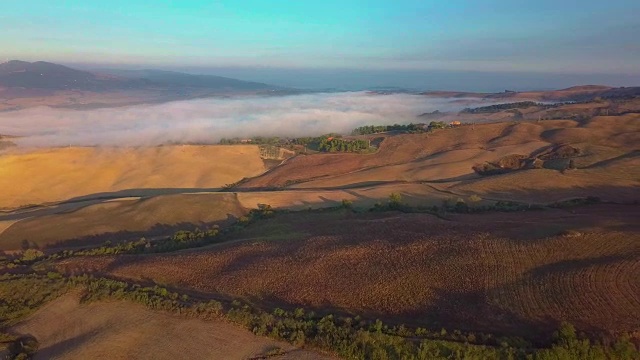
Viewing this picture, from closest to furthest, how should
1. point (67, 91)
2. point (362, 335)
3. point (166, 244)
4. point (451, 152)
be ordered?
point (362, 335)
point (166, 244)
point (451, 152)
point (67, 91)

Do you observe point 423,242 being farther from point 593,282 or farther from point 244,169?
point 244,169

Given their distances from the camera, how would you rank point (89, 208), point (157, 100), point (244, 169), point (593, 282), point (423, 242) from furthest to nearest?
point (157, 100) → point (244, 169) → point (89, 208) → point (423, 242) → point (593, 282)

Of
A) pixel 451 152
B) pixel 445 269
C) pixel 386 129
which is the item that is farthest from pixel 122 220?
pixel 386 129

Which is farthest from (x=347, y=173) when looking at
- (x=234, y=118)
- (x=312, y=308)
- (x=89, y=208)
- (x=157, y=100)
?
(x=157, y=100)

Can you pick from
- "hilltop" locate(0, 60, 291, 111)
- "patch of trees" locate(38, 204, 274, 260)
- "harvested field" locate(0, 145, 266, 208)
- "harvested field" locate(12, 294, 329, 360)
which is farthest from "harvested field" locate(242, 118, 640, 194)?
"hilltop" locate(0, 60, 291, 111)

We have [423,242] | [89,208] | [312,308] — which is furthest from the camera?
[89,208]

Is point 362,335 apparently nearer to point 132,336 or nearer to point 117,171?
point 132,336

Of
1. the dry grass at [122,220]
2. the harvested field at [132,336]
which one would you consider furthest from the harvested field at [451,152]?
the harvested field at [132,336]
